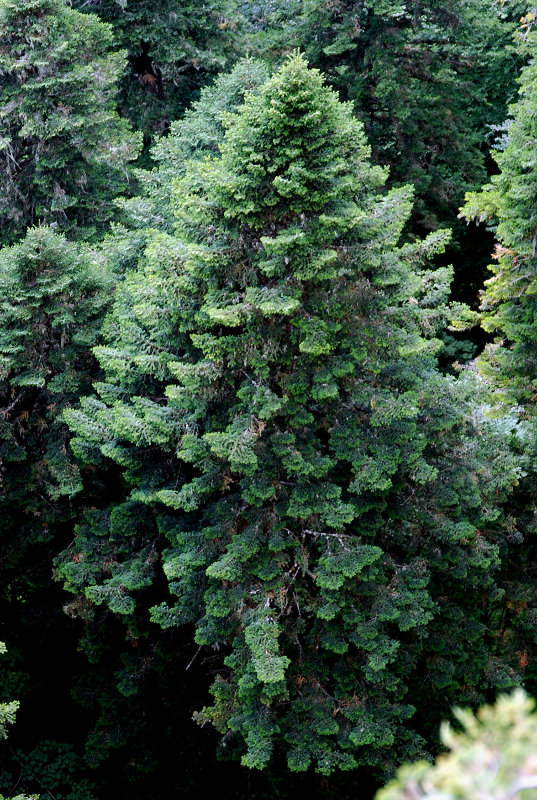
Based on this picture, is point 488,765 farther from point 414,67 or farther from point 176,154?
point 414,67

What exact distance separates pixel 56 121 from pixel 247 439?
7.35 metres

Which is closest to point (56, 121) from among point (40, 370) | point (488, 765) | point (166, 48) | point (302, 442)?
point (166, 48)

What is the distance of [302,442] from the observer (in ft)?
25.0

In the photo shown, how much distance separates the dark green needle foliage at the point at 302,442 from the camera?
6.98 meters

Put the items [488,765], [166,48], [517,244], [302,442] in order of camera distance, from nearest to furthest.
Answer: [488,765]
[302,442]
[517,244]
[166,48]

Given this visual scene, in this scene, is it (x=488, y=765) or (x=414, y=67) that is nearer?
(x=488, y=765)

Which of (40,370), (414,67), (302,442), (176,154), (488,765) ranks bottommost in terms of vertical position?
(40,370)

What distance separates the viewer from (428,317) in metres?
7.98

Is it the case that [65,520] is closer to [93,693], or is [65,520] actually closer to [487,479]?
[93,693]

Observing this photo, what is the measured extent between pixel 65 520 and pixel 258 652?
4.18 metres

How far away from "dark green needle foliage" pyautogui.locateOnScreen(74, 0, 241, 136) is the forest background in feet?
4.06

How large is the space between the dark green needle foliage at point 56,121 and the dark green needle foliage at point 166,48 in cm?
150

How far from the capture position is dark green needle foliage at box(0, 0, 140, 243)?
37.8ft

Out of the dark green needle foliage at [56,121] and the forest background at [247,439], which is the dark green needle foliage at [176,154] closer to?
the forest background at [247,439]
